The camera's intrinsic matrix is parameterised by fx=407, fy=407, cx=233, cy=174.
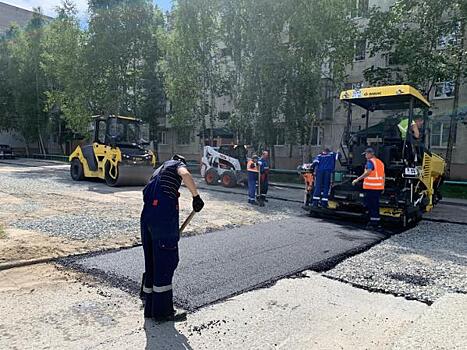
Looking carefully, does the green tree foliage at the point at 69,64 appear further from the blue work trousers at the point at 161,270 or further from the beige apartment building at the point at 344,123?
the blue work trousers at the point at 161,270

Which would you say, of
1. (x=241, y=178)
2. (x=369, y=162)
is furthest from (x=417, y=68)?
(x=369, y=162)

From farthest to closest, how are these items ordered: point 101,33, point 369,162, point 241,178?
point 101,33, point 241,178, point 369,162

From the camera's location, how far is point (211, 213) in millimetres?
9664

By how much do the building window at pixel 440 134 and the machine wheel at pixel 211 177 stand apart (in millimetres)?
13261

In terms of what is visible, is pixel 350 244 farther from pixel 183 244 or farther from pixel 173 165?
pixel 173 165

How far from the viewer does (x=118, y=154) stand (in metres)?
14.7

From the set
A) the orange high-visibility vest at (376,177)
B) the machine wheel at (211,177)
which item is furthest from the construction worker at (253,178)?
the machine wheel at (211,177)

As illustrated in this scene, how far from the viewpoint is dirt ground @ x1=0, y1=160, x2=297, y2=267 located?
615cm

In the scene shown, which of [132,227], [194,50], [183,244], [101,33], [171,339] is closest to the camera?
[171,339]

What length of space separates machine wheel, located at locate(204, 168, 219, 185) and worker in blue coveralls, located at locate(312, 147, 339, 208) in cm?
743

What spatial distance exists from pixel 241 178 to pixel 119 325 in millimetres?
12619

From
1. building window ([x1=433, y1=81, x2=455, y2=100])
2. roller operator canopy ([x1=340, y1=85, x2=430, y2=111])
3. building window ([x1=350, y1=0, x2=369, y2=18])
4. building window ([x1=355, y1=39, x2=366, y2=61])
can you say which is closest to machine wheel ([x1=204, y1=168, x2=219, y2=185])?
roller operator canopy ([x1=340, y1=85, x2=430, y2=111])

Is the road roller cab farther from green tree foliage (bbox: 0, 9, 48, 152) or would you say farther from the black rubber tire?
green tree foliage (bbox: 0, 9, 48, 152)

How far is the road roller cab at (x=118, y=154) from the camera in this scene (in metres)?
14.7
